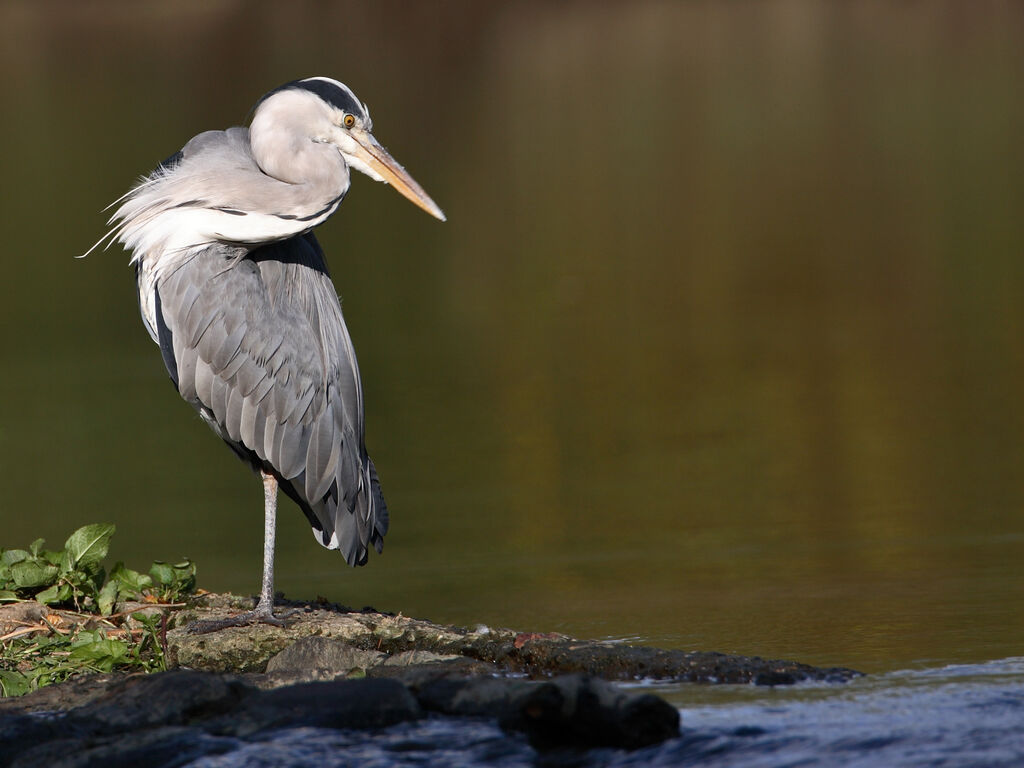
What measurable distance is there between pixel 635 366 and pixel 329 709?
27.8 feet

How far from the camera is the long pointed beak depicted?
262 inches

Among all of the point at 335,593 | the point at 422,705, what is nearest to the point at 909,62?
the point at 335,593

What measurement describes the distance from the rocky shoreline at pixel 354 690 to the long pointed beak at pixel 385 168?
5.81ft

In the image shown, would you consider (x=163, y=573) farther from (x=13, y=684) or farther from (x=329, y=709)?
(x=329, y=709)

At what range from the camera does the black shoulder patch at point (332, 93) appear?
6574 mm

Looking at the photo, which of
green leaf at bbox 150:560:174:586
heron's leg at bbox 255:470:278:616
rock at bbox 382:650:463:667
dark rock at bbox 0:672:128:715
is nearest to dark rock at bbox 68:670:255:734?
dark rock at bbox 0:672:128:715

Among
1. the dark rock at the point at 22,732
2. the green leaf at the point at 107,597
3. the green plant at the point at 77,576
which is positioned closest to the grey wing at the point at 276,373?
the green plant at the point at 77,576

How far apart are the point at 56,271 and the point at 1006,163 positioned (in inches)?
518

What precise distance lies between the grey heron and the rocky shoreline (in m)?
0.65

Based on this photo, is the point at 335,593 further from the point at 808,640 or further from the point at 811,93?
the point at 811,93

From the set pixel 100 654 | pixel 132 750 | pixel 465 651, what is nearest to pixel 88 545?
Result: pixel 100 654

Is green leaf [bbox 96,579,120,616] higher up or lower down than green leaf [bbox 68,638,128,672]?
higher up

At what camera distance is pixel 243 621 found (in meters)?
6.12

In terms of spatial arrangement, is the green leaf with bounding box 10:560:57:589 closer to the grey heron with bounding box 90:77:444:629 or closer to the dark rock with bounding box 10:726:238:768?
the grey heron with bounding box 90:77:444:629
